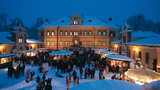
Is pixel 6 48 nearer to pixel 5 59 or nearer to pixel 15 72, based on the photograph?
pixel 5 59

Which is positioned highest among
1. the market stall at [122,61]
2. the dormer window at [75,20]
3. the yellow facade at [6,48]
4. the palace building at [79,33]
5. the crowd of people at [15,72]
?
the dormer window at [75,20]

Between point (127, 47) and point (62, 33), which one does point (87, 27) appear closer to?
point (62, 33)

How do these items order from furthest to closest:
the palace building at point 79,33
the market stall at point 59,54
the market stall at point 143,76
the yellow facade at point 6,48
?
the palace building at point 79,33
the yellow facade at point 6,48
the market stall at point 59,54
the market stall at point 143,76

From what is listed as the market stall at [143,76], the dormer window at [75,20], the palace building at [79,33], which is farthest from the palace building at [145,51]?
the dormer window at [75,20]

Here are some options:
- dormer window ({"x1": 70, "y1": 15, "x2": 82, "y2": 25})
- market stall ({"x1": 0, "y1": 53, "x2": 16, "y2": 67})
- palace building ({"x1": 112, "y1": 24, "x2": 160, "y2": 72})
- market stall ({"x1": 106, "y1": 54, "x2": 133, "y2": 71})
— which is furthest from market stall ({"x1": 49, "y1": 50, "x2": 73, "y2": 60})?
dormer window ({"x1": 70, "y1": 15, "x2": 82, "y2": 25})

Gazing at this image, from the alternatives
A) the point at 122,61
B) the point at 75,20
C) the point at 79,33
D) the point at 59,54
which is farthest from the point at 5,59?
the point at 75,20

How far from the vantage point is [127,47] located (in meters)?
21.2

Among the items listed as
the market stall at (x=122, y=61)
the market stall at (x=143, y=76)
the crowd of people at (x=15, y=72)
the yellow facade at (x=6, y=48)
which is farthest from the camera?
the yellow facade at (x=6, y=48)

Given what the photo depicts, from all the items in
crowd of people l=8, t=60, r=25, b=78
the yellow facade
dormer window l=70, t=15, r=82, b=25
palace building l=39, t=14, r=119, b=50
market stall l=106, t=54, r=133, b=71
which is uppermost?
dormer window l=70, t=15, r=82, b=25

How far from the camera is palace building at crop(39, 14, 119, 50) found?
36.5 metres

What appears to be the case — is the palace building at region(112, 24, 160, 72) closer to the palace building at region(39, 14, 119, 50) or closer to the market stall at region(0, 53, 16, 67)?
the palace building at region(39, 14, 119, 50)

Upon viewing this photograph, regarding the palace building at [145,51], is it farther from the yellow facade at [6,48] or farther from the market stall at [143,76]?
the yellow facade at [6,48]

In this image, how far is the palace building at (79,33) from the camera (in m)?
36.5

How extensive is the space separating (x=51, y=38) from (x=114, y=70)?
1166 inches
